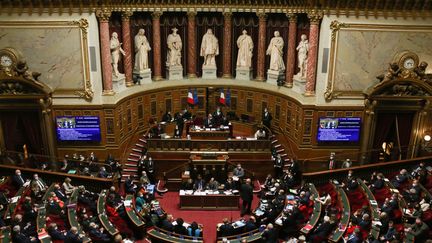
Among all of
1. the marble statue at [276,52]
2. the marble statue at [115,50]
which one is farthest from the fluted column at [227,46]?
the marble statue at [115,50]

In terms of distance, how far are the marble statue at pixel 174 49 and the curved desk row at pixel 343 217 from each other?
11956 mm

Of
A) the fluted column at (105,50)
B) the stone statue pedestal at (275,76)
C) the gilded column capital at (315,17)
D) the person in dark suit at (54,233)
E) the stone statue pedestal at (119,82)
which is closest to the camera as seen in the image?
the person in dark suit at (54,233)

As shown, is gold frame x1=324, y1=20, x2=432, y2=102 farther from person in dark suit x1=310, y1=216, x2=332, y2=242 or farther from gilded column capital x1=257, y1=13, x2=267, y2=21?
person in dark suit x1=310, y1=216, x2=332, y2=242

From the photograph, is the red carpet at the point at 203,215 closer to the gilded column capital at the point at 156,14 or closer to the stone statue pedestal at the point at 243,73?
the stone statue pedestal at the point at 243,73

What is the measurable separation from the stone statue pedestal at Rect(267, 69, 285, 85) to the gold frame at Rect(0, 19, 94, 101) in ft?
31.0

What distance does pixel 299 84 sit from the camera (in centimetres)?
2416

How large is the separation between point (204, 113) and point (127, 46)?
5.54m

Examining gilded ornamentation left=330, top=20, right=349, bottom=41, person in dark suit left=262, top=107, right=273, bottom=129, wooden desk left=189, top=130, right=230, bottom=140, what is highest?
gilded ornamentation left=330, top=20, right=349, bottom=41

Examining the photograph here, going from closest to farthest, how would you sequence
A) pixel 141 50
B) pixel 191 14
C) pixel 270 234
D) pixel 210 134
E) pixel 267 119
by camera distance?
pixel 270 234 < pixel 210 134 < pixel 267 119 < pixel 191 14 < pixel 141 50

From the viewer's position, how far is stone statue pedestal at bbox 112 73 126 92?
23.9 m

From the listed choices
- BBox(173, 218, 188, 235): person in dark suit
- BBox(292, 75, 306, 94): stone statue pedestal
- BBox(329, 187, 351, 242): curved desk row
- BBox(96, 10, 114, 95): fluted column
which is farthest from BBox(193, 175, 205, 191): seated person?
BBox(292, 75, 306, 94): stone statue pedestal

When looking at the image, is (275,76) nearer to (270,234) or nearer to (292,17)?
(292,17)

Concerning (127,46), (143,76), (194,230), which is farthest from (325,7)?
(194,230)

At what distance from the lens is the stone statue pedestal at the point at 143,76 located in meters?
25.5
